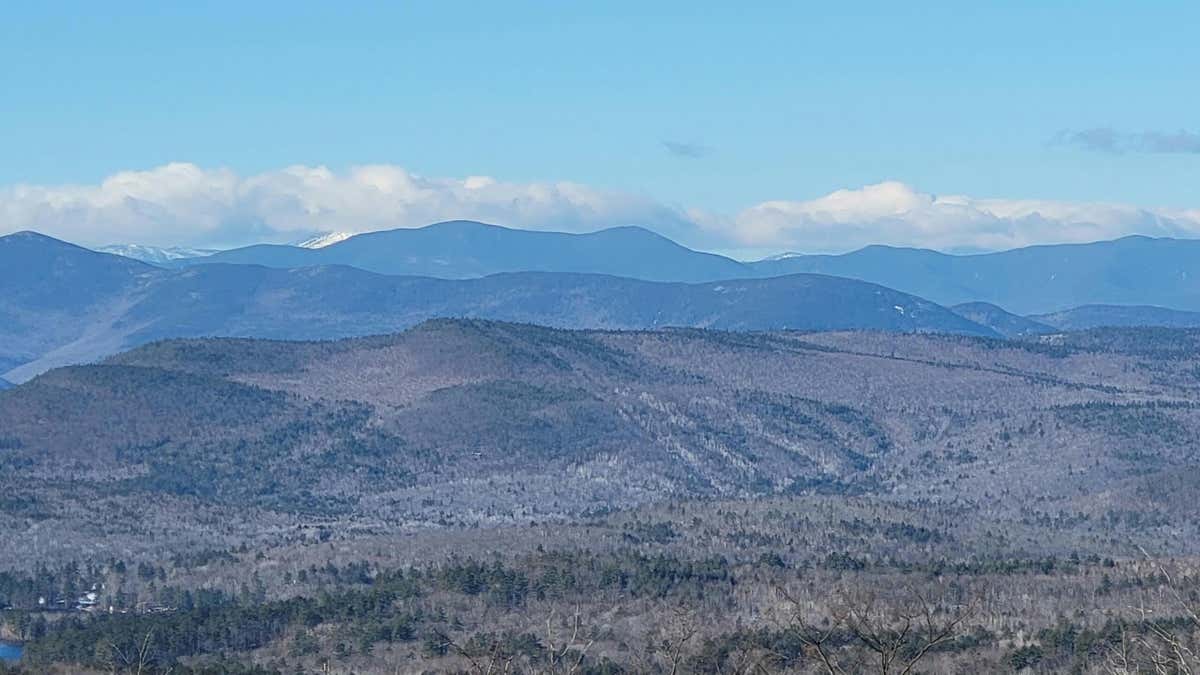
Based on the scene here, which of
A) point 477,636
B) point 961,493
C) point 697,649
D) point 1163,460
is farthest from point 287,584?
point 1163,460

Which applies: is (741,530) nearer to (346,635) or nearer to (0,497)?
(346,635)

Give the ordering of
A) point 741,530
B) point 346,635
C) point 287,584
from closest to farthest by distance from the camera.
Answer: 1. point 346,635
2. point 287,584
3. point 741,530

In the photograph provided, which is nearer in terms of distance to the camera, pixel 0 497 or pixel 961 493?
pixel 0 497

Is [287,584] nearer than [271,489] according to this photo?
Yes

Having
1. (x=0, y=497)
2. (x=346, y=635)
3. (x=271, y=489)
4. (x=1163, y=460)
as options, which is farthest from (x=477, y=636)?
(x=1163, y=460)

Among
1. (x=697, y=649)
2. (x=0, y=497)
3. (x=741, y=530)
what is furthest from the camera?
(x=0, y=497)

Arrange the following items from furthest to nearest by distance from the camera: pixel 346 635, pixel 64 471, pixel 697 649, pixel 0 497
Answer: pixel 64 471 → pixel 0 497 → pixel 346 635 → pixel 697 649

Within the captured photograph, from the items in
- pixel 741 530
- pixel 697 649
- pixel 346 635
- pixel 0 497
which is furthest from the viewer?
pixel 0 497

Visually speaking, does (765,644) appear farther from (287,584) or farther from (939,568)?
(287,584)

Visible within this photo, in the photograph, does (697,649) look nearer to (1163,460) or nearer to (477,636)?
(477,636)
